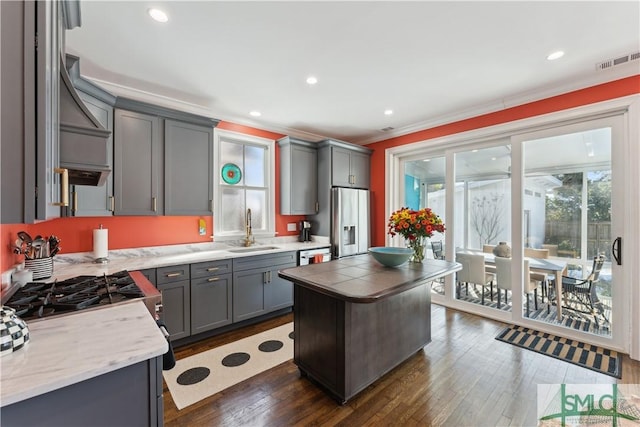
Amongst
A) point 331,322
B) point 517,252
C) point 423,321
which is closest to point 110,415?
point 331,322

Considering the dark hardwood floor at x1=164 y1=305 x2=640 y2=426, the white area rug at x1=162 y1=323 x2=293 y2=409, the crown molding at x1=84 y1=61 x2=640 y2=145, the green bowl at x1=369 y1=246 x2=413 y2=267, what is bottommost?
the dark hardwood floor at x1=164 y1=305 x2=640 y2=426

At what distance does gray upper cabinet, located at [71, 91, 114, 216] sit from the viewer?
232 cm

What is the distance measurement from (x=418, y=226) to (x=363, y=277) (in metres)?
0.81

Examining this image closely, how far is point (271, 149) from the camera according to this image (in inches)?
163

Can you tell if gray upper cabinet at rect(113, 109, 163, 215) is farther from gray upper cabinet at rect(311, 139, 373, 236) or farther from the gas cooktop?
gray upper cabinet at rect(311, 139, 373, 236)

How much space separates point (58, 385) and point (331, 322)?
1486mm

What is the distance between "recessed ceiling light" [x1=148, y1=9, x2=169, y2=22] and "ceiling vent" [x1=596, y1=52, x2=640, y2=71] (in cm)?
365

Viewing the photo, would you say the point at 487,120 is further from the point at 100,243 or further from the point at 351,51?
the point at 100,243

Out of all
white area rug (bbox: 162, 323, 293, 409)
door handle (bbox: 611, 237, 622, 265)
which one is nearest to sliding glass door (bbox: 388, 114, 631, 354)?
door handle (bbox: 611, 237, 622, 265)

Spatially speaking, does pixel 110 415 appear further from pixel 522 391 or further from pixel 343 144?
pixel 343 144

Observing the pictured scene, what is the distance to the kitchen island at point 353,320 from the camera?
188 cm

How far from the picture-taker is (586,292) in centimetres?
286

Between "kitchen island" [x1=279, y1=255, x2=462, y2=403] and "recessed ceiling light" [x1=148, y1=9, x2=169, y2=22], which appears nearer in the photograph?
"recessed ceiling light" [x1=148, y1=9, x2=169, y2=22]

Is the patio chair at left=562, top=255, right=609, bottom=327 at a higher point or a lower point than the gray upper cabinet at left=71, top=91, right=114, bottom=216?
lower
